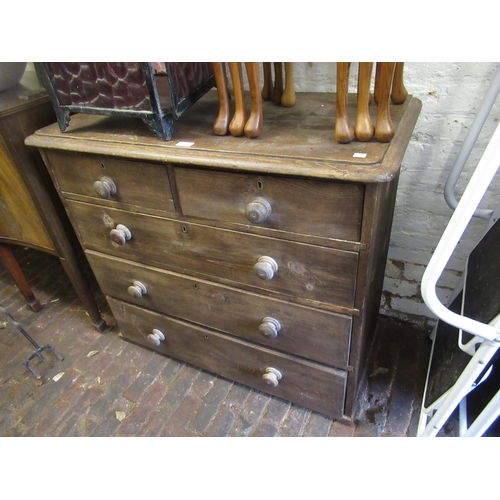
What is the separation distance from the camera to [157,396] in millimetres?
1510

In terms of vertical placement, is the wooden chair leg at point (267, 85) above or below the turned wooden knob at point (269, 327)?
above

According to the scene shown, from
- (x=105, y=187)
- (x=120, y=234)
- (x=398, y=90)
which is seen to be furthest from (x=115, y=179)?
(x=398, y=90)

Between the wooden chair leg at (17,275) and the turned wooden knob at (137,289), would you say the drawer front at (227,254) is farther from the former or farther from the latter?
the wooden chair leg at (17,275)

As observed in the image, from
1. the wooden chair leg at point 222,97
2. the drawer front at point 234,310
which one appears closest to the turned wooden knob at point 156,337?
the drawer front at point 234,310

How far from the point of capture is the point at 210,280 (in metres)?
1.21

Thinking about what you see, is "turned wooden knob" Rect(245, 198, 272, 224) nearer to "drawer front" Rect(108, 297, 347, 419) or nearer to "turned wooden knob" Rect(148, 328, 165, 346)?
"drawer front" Rect(108, 297, 347, 419)

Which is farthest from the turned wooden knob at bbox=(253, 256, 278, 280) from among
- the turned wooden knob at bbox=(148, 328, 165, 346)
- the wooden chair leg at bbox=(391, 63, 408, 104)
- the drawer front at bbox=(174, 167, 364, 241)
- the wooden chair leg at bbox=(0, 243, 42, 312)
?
the wooden chair leg at bbox=(0, 243, 42, 312)

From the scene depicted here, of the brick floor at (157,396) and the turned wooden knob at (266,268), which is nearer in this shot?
the turned wooden knob at (266,268)

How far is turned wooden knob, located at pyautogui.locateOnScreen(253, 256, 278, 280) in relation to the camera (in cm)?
100

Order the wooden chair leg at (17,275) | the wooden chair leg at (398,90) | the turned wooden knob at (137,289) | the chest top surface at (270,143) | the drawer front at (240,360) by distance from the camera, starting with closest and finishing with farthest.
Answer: the chest top surface at (270,143)
the wooden chair leg at (398,90)
the drawer front at (240,360)
the turned wooden knob at (137,289)
the wooden chair leg at (17,275)

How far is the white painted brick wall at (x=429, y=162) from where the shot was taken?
1.14 meters

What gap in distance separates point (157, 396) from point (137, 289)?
1.59ft

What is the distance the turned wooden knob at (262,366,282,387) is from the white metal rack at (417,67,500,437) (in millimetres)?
484

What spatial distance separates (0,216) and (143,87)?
3.46ft
